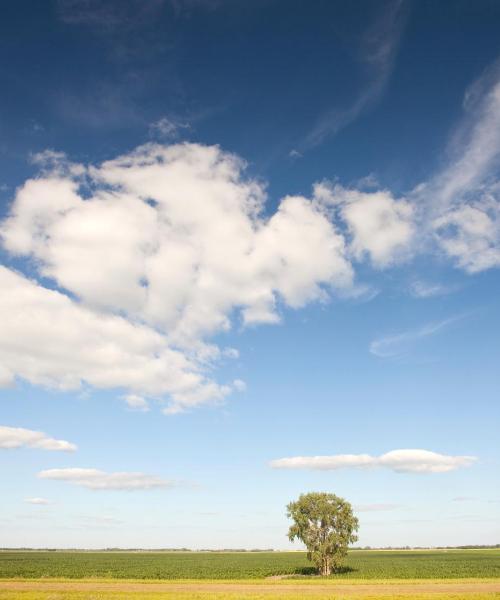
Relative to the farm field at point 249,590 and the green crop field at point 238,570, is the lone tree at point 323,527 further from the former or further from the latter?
the farm field at point 249,590

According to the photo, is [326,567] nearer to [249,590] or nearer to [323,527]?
[323,527]

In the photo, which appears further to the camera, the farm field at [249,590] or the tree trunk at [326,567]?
the tree trunk at [326,567]

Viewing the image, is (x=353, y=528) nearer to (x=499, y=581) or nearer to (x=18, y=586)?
(x=499, y=581)

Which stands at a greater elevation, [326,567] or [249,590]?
[326,567]

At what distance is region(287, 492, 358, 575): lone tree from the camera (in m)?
71.9

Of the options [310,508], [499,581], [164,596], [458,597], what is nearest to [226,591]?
[164,596]

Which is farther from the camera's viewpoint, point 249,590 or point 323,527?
point 323,527

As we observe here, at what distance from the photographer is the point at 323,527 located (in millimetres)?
73812

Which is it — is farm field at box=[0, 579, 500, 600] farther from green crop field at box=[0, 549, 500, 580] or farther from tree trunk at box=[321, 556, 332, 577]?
tree trunk at box=[321, 556, 332, 577]

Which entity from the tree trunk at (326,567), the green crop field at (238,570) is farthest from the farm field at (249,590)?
the tree trunk at (326,567)

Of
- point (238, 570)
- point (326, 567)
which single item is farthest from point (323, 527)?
point (238, 570)

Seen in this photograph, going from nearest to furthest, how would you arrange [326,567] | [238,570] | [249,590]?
[249,590] → [326,567] → [238,570]

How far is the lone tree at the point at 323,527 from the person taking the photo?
Result: 7194 centimetres

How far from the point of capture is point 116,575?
7206 cm
